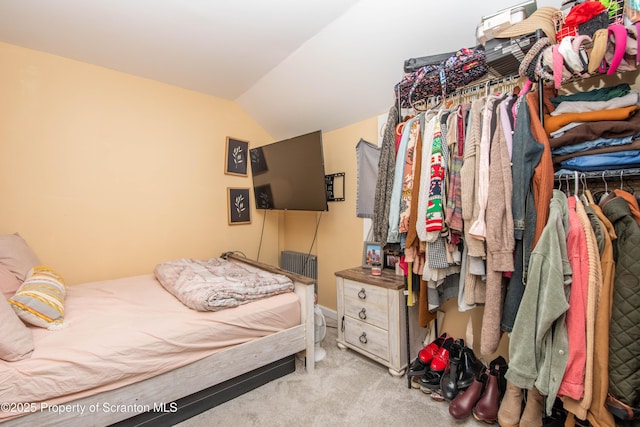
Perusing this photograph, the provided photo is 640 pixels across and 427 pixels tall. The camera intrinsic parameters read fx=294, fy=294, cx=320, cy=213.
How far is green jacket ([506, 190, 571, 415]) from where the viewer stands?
112 cm

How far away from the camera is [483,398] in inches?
59.7

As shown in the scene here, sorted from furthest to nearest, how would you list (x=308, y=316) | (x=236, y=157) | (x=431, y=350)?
(x=236, y=157) → (x=308, y=316) → (x=431, y=350)

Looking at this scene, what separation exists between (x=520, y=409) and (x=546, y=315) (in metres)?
0.62

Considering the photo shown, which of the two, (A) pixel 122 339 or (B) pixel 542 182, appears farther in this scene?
(A) pixel 122 339

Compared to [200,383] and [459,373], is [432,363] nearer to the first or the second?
[459,373]

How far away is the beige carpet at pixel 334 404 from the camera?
5.16 ft

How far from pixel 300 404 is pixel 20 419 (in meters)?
1.24

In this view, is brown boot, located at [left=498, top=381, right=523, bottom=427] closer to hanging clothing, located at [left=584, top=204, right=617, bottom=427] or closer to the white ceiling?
hanging clothing, located at [left=584, top=204, right=617, bottom=427]

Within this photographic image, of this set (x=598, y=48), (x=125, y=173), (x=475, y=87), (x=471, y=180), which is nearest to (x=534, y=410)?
(x=471, y=180)

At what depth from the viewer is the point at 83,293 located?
2.08m

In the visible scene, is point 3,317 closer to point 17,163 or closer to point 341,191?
point 17,163

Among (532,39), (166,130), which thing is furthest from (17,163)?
(532,39)

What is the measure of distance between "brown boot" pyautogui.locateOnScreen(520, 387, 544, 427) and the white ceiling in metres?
1.89

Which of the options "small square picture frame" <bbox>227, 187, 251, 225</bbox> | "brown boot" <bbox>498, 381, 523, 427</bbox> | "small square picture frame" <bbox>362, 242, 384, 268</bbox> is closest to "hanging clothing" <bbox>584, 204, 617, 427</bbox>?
"brown boot" <bbox>498, 381, 523, 427</bbox>
